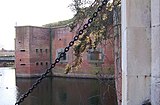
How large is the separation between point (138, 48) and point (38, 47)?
2582 cm

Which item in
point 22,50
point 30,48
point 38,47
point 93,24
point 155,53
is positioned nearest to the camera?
point 155,53

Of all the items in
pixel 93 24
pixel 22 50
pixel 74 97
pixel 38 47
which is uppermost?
pixel 38 47

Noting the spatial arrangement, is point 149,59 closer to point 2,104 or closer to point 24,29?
point 2,104

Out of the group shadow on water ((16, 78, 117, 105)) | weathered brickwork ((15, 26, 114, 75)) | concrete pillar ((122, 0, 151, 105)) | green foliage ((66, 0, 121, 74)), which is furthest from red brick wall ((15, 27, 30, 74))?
concrete pillar ((122, 0, 151, 105))

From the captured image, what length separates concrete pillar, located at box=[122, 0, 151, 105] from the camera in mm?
1928

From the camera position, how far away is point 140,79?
1.93 m

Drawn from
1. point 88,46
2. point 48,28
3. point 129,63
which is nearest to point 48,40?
point 48,28

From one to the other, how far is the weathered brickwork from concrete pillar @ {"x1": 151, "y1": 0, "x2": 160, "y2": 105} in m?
23.5

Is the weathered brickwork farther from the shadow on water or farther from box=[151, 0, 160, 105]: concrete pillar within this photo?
box=[151, 0, 160, 105]: concrete pillar

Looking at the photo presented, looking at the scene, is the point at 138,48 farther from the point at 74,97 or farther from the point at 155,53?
the point at 74,97

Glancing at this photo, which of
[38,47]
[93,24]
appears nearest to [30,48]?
[38,47]

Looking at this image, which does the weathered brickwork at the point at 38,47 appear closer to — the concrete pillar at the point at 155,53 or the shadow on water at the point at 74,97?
the shadow on water at the point at 74,97

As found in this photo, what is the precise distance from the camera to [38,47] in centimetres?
2739

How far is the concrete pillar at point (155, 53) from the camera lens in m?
1.81
